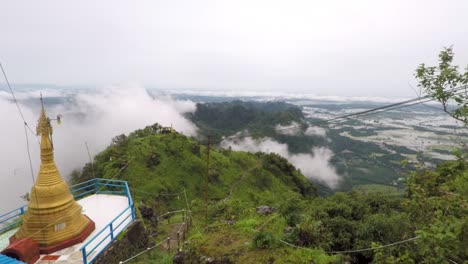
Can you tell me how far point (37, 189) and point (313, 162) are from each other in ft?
399

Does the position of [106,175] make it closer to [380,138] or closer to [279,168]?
[279,168]

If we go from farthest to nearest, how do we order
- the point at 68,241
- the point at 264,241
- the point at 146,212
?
the point at 146,212 → the point at 68,241 → the point at 264,241

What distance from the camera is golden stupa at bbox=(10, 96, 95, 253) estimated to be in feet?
36.5

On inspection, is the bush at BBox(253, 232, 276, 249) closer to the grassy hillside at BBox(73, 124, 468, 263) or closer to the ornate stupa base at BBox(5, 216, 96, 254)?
the grassy hillside at BBox(73, 124, 468, 263)

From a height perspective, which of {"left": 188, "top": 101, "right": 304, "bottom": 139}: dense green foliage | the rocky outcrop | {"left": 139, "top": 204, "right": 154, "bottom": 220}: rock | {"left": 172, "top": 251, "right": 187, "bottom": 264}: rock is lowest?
{"left": 188, "top": 101, "right": 304, "bottom": 139}: dense green foliage

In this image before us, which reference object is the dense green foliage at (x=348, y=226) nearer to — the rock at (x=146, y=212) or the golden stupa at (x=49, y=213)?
the rock at (x=146, y=212)

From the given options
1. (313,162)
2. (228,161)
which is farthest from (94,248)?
(313,162)

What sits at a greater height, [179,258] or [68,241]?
[179,258]

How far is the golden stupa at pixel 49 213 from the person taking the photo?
11117 millimetres

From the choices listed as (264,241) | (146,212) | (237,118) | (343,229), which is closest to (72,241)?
(264,241)

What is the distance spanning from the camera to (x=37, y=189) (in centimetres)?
1176

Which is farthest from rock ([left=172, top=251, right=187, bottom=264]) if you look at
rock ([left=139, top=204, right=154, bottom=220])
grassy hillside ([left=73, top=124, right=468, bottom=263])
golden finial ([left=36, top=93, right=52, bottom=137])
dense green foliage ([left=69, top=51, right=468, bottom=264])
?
rock ([left=139, top=204, right=154, bottom=220])

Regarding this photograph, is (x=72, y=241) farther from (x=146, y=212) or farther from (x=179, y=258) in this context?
(x=146, y=212)

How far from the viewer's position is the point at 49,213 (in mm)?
11445
